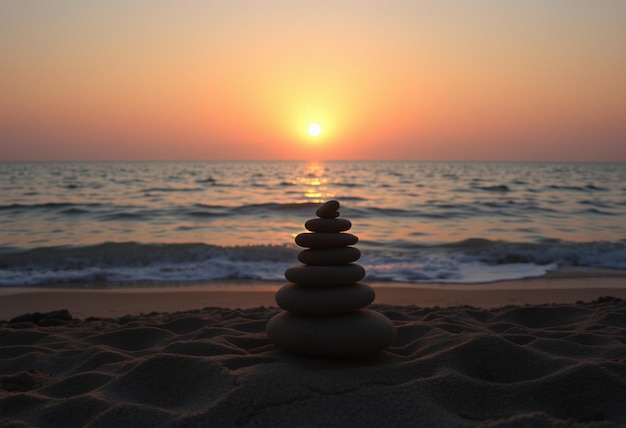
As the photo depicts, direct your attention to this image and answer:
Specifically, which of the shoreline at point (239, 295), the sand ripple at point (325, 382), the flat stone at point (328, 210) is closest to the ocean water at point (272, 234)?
the shoreline at point (239, 295)

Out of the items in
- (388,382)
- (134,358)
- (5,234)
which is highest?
(388,382)

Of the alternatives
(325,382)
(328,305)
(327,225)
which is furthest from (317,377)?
(327,225)

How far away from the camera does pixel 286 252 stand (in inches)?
464

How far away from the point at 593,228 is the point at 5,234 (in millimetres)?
17110

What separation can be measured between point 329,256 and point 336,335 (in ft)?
1.74

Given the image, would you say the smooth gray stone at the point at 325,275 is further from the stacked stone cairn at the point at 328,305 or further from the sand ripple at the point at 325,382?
the sand ripple at the point at 325,382

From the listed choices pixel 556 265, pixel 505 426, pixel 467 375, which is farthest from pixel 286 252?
pixel 505 426

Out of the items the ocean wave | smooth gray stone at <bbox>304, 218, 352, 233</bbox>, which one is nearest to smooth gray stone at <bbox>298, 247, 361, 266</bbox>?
smooth gray stone at <bbox>304, 218, 352, 233</bbox>

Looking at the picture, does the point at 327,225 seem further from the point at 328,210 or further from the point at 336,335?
the point at 336,335

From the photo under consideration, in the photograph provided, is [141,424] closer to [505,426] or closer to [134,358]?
[134,358]

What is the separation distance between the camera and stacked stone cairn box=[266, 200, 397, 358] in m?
3.48

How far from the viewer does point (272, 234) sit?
52.6 feet

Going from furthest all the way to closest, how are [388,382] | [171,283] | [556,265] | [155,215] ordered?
1. [155,215]
2. [556,265]
3. [171,283]
4. [388,382]

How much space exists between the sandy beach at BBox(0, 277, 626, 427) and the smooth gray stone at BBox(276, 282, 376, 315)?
32cm
